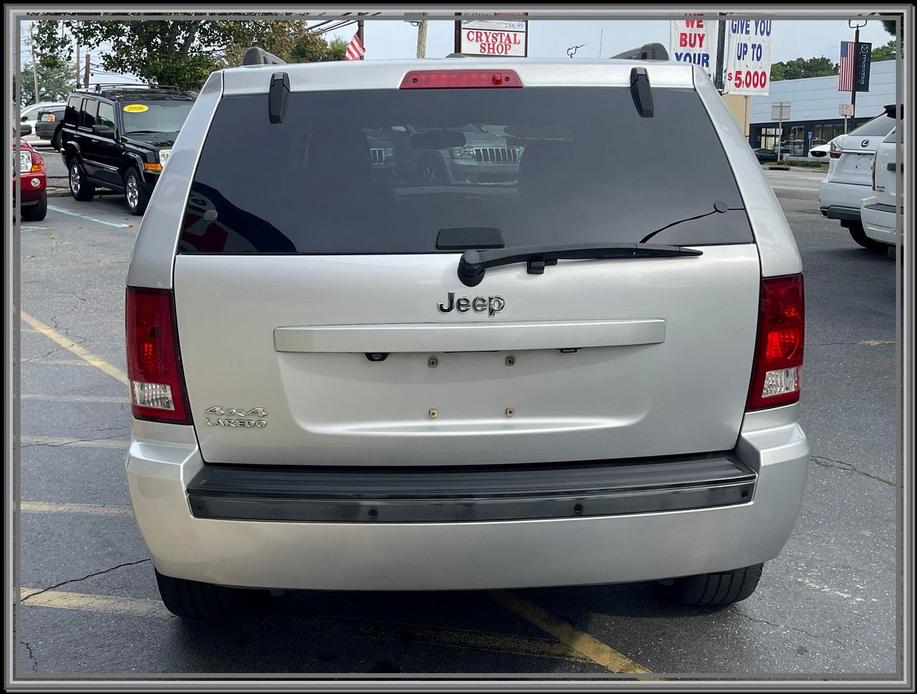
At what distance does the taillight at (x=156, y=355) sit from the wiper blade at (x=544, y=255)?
90 cm

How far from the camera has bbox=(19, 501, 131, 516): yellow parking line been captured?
506 centimetres

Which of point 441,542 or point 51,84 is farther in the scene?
point 51,84

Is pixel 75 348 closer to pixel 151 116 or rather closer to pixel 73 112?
pixel 151 116

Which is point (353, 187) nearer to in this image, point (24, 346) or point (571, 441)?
point (571, 441)

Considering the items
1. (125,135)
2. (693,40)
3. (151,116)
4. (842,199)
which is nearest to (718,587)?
(842,199)

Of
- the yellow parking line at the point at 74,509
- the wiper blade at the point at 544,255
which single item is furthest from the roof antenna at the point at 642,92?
the yellow parking line at the point at 74,509

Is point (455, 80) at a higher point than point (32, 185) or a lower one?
higher

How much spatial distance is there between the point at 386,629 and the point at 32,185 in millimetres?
15150

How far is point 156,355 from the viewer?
319 cm

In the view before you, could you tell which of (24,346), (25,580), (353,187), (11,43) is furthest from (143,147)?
(353,187)

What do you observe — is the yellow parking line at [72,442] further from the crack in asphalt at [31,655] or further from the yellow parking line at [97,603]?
the crack in asphalt at [31,655]

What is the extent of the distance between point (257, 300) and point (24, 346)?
6606 mm

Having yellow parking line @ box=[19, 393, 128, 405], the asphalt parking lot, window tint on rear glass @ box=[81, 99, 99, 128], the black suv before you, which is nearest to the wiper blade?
the asphalt parking lot

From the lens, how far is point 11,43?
4.98 meters
